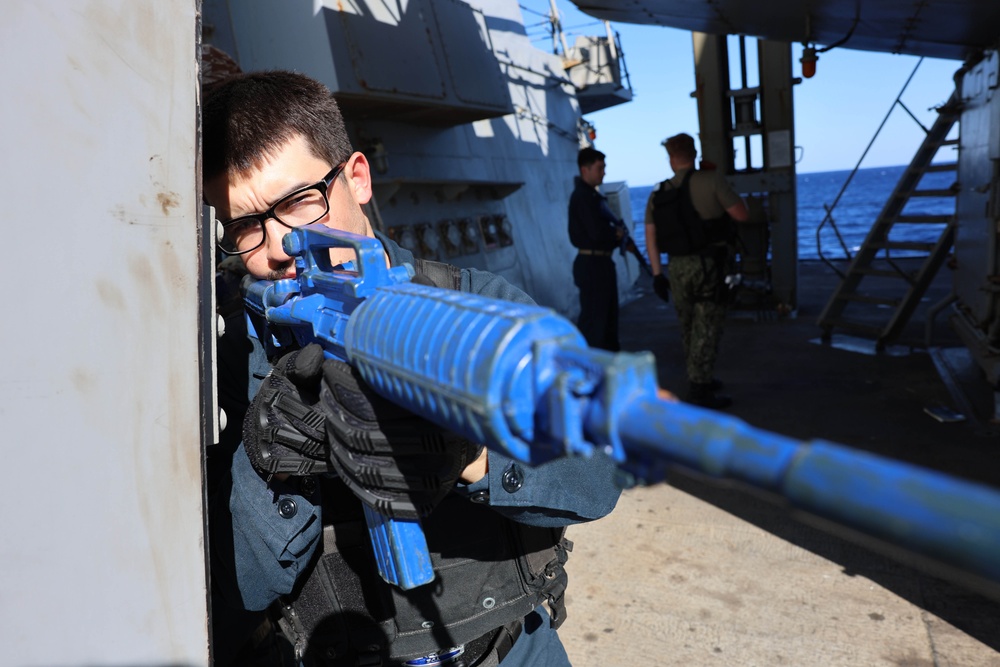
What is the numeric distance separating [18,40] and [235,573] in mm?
964

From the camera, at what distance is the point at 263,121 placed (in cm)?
149

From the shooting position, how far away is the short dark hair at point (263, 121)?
1466 mm

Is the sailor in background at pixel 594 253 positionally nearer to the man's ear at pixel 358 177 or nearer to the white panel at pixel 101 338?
the man's ear at pixel 358 177

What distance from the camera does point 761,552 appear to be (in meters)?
3.50

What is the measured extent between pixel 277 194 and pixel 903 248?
7371 mm

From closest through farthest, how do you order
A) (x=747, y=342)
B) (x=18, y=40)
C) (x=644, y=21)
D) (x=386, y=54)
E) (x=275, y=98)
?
(x=18, y=40)
(x=275, y=98)
(x=386, y=54)
(x=644, y=21)
(x=747, y=342)

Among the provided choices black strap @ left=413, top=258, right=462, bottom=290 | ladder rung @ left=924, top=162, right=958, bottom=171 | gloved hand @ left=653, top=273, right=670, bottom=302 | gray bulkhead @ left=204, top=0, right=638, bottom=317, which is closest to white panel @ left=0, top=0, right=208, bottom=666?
black strap @ left=413, top=258, right=462, bottom=290

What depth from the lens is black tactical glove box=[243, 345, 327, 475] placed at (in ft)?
3.93

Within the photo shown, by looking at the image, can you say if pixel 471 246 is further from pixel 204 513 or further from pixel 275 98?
pixel 204 513

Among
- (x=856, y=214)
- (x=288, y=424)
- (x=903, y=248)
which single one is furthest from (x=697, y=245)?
(x=856, y=214)

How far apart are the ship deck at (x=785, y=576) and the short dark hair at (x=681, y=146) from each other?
1885 mm

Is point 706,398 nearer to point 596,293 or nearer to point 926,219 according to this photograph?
point 596,293

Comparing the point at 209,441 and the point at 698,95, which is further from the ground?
the point at 698,95

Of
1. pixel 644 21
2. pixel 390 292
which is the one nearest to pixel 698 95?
pixel 644 21
